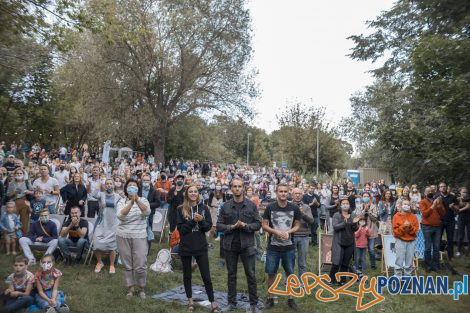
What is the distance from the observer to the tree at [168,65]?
24500 millimetres

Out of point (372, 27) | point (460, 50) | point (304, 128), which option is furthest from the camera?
point (304, 128)

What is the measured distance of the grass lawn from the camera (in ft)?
19.9

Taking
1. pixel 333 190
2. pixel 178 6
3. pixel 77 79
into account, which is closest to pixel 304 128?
pixel 178 6

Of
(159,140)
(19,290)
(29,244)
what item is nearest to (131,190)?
(19,290)

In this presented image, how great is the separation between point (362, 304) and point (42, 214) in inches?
242

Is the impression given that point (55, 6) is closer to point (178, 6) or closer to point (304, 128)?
point (178, 6)

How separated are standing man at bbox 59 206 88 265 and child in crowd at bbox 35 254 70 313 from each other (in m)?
2.24

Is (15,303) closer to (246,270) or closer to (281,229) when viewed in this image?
(246,270)

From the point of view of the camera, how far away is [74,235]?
8.31 m

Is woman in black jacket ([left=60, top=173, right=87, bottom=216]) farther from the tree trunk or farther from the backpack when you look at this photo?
the tree trunk

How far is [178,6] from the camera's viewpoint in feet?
81.4

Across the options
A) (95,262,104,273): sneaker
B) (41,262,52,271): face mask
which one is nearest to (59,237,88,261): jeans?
(95,262,104,273): sneaker

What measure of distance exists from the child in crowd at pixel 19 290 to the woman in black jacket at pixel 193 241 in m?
2.14

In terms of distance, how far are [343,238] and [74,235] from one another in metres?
5.31
